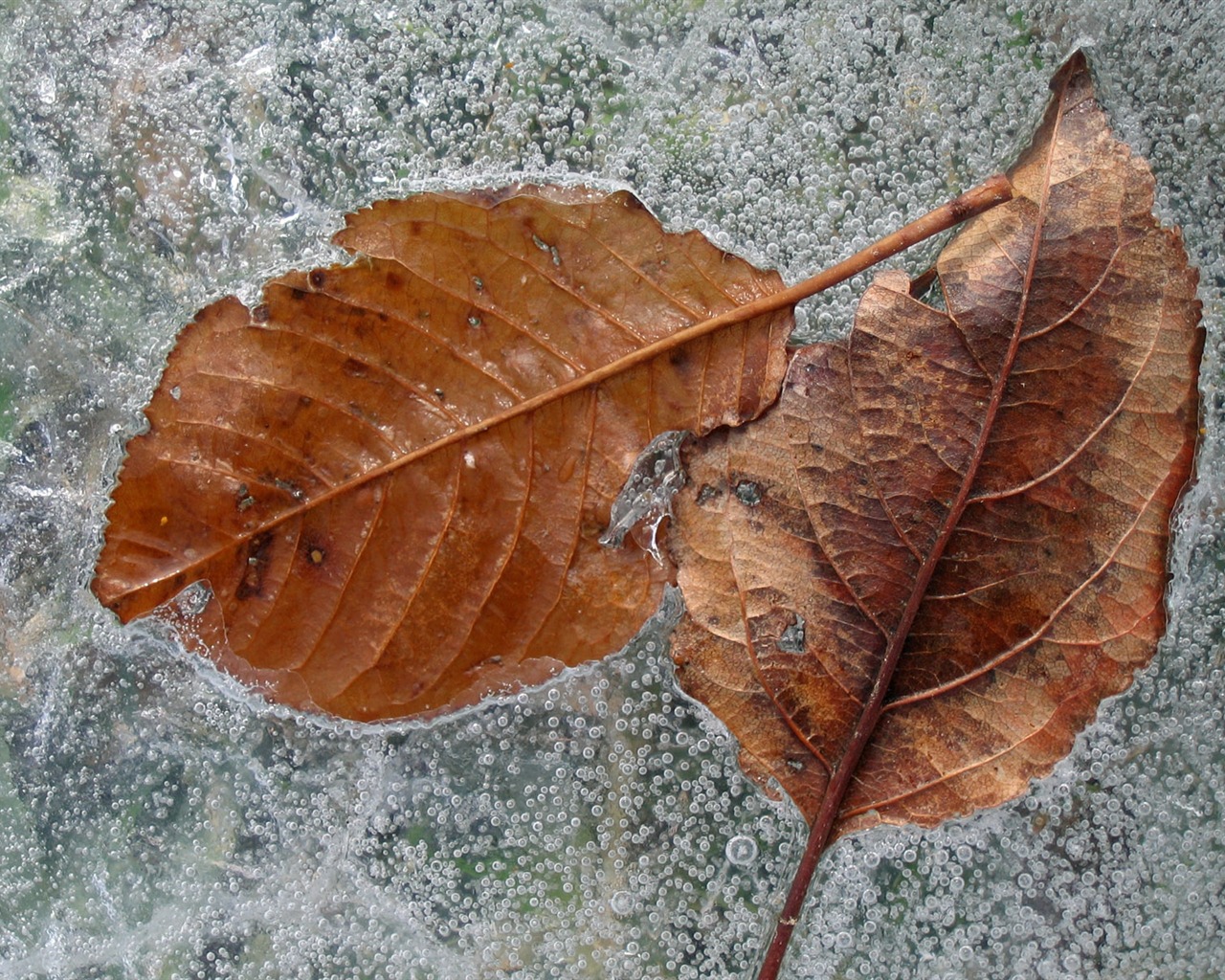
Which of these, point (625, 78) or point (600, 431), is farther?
point (625, 78)

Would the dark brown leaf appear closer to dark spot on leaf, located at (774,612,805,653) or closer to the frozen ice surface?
dark spot on leaf, located at (774,612,805,653)

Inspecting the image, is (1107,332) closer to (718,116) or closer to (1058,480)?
(1058,480)

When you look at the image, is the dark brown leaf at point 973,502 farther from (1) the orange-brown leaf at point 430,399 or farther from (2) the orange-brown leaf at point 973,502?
(1) the orange-brown leaf at point 430,399

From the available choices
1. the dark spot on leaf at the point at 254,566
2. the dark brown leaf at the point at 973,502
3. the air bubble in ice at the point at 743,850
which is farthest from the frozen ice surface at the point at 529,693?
the dark spot on leaf at the point at 254,566

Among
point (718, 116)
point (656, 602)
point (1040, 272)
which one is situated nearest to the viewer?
point (1040, 272)

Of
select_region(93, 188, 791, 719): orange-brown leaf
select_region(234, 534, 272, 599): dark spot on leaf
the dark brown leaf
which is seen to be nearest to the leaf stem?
the dark brown leaf

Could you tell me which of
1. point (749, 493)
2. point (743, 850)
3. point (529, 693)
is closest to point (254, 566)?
point (529, 693)

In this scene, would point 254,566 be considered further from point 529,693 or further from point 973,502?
point 973,502

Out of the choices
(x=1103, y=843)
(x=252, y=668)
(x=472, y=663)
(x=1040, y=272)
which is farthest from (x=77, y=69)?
(x=1103, y=843)

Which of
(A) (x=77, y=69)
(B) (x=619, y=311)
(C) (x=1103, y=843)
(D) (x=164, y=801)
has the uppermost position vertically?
(A) (x=77, y=69)
